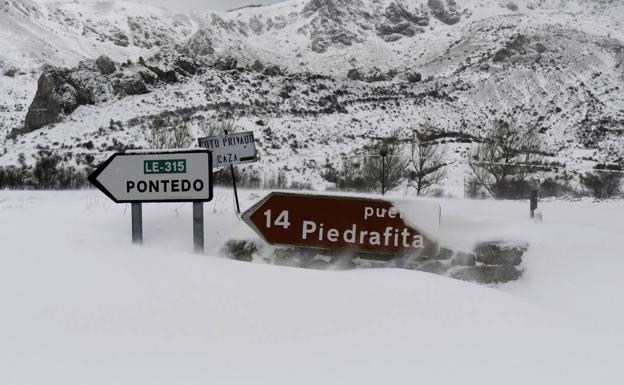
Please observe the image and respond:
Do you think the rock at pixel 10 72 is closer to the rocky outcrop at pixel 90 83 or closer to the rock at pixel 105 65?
the rocky outcrop at pixel 90 83

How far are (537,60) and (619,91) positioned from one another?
10.3 metres

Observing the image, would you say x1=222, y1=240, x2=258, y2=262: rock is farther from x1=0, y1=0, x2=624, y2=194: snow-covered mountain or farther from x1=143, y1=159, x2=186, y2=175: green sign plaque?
x1=0, y1=0, x2=624, y2=194: snow-covered mountain

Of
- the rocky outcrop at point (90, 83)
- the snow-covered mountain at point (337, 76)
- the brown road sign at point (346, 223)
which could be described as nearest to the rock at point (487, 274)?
the brown road sign at point (346, 223)

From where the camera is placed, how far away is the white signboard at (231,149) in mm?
6453

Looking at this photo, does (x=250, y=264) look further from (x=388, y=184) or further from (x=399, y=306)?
(x=388, y=184)

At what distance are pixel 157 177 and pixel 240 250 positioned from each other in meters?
1.13

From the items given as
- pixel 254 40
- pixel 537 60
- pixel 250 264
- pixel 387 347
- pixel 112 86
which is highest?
pixel 254 40

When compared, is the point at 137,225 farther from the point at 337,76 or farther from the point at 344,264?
the point at 337,76

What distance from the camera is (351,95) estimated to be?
44938 millimetres

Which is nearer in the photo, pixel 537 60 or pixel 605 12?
pixel 537 60

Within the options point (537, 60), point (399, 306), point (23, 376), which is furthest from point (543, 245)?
point (537, 60)

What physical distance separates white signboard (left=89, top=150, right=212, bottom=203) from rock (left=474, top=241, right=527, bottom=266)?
2.85 meters

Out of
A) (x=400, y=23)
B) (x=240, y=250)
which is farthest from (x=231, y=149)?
(x=400, y=23)

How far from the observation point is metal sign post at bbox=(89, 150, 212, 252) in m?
4.21
